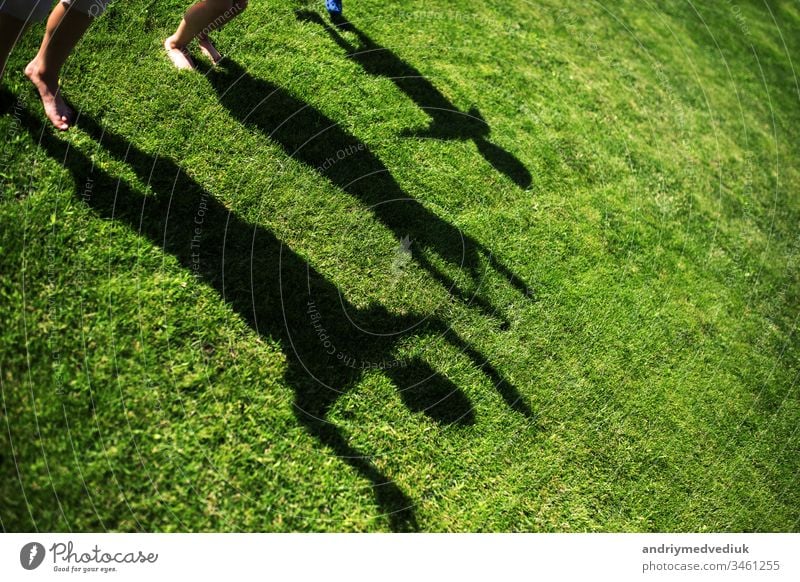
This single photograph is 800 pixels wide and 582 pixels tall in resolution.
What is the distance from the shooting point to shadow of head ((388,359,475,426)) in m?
4.42

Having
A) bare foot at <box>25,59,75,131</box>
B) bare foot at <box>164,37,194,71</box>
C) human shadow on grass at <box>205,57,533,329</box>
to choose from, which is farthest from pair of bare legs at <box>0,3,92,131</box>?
human shadow on grass at <box>205,57,533,329</box>

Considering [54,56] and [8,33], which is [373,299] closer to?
[54,56]

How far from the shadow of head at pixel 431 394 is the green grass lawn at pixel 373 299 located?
2 centimetres

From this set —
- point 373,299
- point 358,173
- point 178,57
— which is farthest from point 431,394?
point 178,57

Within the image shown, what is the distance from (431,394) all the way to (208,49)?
14.1ft

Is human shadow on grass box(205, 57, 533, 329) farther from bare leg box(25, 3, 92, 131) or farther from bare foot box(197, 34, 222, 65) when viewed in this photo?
bare leg box(25, 3, 92, 131)

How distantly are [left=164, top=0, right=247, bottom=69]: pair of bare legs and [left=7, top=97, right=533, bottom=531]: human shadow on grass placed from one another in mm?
1157

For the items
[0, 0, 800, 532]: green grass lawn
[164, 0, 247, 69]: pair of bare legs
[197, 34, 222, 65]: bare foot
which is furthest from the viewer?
[197, 34, 222, 65]: bare foot

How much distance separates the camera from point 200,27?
500 centimetres

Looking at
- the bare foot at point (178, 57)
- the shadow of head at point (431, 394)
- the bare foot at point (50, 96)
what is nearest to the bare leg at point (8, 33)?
the bare foot at point (50, 96)

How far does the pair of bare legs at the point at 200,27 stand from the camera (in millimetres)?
4930

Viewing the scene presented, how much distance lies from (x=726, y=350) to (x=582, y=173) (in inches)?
110

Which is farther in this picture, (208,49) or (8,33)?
(208,49)
